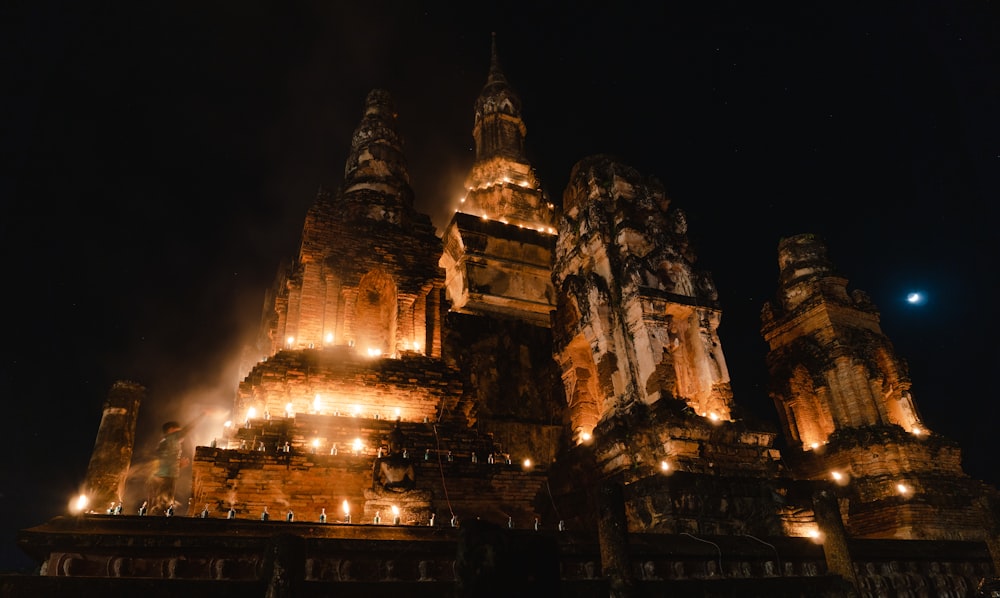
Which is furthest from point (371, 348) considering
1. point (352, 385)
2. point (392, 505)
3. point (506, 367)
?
point (392, 505)

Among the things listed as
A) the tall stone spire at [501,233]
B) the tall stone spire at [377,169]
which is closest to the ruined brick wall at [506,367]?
the tall stone spire at [501,233]

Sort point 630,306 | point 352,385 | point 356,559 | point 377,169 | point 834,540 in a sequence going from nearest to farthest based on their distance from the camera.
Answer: point 356,559 < point 834,540 < point 352,385 < point 630,306 < point 377,169

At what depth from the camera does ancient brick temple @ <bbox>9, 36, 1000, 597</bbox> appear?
6.25 metres

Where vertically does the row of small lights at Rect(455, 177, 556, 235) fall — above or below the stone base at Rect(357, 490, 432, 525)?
above

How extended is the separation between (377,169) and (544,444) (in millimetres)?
9126

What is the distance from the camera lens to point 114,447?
A: 47.1 feet

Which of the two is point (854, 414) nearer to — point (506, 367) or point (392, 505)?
point (506, 367)

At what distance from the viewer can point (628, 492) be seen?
12430mm

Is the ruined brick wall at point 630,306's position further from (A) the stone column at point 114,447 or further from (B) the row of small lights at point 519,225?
(A) the stone column at point 114,447

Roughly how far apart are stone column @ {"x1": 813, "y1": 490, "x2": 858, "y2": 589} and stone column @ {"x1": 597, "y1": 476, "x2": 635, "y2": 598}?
12.0 ft

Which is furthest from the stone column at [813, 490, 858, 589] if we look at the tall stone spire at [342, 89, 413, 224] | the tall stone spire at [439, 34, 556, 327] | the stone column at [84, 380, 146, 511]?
the stone column at [84, 380, 146, 511]

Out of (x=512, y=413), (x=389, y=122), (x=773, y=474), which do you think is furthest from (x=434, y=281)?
(x=773, y=474)

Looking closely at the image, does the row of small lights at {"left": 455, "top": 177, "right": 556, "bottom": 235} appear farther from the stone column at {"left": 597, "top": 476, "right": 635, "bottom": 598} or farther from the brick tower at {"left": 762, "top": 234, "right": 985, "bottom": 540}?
the stone column at {"left": 597, "top": 476, "right": 635, "bottom": 598}

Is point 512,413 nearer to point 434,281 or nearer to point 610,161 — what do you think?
point 434,281
